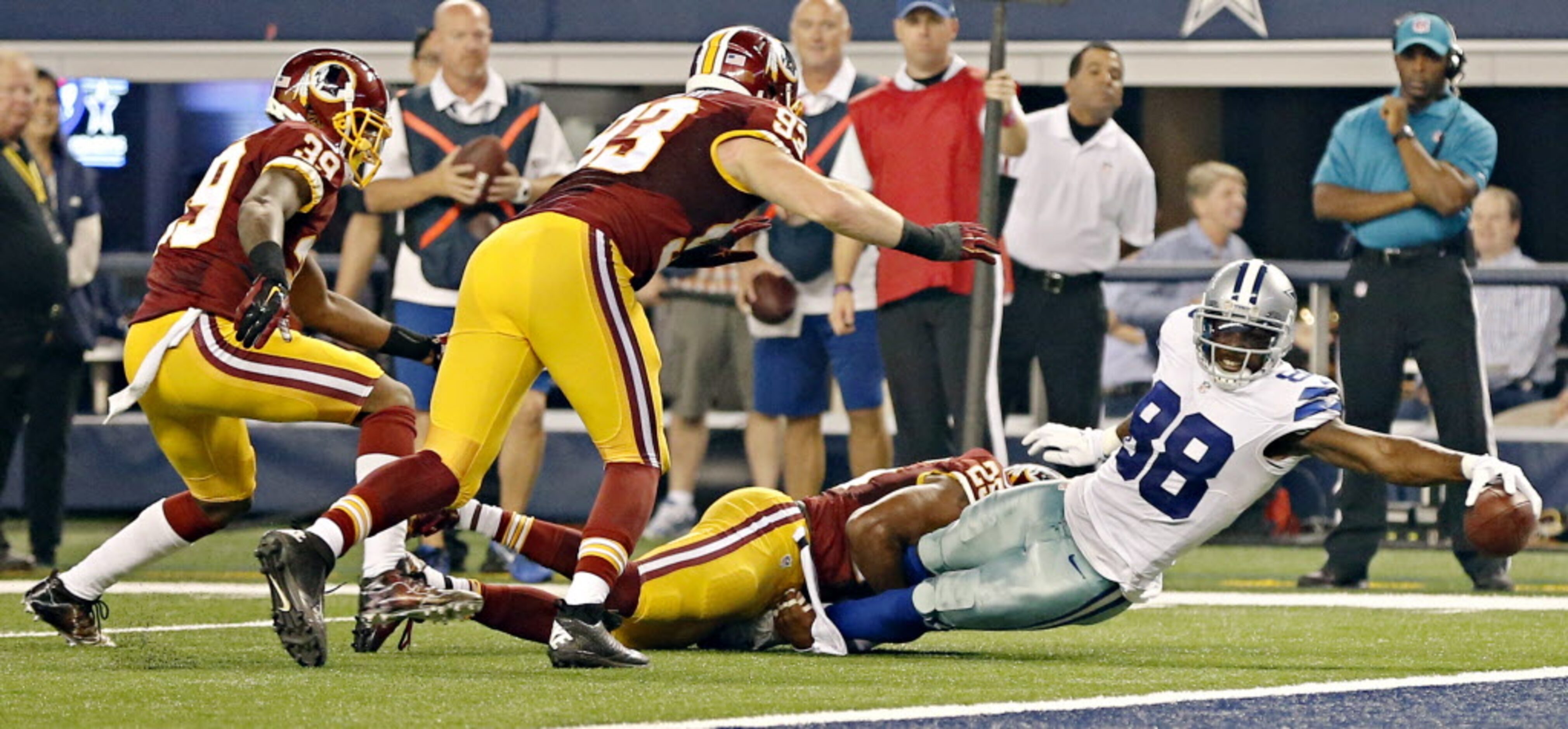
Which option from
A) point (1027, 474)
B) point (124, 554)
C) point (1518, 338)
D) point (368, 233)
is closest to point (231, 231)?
point (124, 554)

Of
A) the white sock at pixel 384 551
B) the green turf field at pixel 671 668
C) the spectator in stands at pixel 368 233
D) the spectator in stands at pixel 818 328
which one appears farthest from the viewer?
the spectator in stands at pixel 368 233

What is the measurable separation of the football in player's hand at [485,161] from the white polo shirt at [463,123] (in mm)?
262

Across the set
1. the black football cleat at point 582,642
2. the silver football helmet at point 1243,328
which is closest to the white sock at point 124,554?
the black football cleat at point 582,642

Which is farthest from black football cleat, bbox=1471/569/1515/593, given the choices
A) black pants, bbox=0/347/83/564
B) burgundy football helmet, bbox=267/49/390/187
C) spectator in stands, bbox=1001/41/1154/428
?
black pants, bbox=0/347/83/564

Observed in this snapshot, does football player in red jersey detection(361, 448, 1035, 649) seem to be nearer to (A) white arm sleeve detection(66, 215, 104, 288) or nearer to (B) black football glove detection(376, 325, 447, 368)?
(B) black football glove detection(376, 325, 447, 368)

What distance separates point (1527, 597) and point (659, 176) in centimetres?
376

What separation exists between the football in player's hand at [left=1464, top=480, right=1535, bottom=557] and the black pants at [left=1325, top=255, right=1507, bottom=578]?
328 centimetres

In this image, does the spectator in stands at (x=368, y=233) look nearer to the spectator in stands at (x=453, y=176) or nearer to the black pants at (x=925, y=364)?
the spectator in stands at (x=453, y=176)

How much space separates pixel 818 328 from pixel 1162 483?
373 centimetres

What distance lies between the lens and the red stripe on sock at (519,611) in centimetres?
606

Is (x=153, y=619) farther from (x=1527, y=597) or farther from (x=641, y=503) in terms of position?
(x=1527, y=597)

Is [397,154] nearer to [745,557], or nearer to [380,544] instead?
[380,544]

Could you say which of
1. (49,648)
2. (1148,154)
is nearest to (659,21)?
(1148,154)

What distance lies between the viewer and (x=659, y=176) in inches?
235
